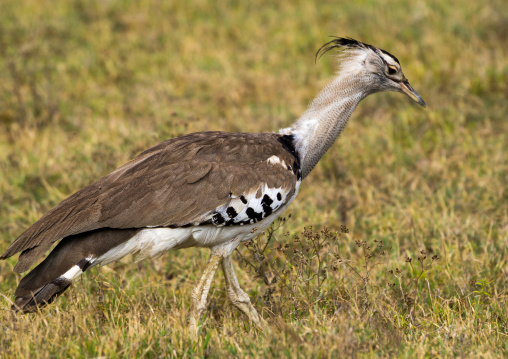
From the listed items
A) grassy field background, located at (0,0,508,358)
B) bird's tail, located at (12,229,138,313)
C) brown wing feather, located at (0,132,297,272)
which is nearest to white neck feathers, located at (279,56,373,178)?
brown wing feather, located at (0,132,297,272)

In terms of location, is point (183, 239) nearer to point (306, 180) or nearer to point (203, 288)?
point (203, 288)

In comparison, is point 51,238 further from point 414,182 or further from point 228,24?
point 228,24

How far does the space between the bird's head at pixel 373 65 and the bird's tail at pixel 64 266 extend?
1.70 metres

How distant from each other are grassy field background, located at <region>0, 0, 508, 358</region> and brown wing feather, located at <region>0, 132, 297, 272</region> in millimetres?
390

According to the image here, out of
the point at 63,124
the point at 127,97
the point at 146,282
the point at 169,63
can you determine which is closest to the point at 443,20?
the point at 169,63

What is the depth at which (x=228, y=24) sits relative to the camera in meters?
8.85

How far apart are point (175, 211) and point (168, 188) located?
143 mm

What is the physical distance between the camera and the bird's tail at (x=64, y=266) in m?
3.27

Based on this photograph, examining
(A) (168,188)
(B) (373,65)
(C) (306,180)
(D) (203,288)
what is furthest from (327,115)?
(C) (306,180)

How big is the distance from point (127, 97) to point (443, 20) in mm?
3871

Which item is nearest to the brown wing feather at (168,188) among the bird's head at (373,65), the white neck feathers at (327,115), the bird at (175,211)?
the bird at (175,211)

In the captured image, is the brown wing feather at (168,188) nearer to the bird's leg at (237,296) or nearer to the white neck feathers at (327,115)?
the white neck feathers at (327,115)

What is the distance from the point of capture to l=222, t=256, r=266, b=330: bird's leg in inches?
146

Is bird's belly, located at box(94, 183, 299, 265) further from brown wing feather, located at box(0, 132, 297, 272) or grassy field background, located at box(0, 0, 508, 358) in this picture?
grassy field background, located at box(0, 0, 508, 358)
